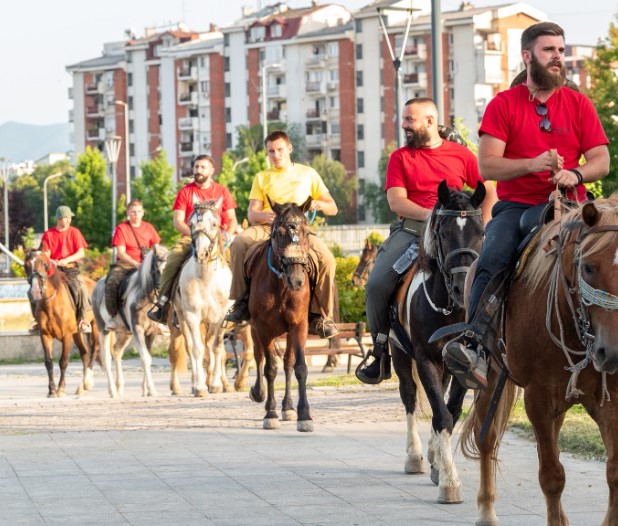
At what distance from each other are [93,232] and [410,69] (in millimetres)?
42449

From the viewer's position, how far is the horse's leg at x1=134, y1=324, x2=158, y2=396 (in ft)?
65.6

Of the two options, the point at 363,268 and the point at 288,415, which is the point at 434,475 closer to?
the point at 288,415

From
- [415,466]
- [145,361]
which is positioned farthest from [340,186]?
[415,466]

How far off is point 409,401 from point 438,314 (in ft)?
3.98

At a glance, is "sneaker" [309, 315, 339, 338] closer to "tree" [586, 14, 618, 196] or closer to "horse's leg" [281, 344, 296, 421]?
"horse's leg" [281, 344, 296, 421]

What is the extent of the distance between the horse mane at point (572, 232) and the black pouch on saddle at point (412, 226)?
10.4 ft

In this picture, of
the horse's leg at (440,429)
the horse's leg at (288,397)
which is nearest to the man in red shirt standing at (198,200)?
the horse's leg at (288,397)

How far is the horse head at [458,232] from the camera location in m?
9.62

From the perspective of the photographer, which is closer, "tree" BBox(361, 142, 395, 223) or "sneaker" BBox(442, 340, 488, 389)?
"sneaker" BBox(442, 340, 488, 389)

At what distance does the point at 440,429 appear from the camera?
10031mm

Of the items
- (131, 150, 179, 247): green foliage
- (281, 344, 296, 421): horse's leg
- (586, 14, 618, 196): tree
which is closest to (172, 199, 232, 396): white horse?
(281, 344, 296, 421): horse's leg

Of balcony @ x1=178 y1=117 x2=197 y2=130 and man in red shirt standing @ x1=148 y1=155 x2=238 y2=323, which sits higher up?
balcony @ x1=178 y1=117 x2=197 y2=130

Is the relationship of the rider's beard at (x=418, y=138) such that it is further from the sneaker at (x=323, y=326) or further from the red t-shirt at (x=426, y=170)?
the sneaker at (x=323, y=326)

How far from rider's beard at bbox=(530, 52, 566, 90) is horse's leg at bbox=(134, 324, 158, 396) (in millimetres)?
12491
